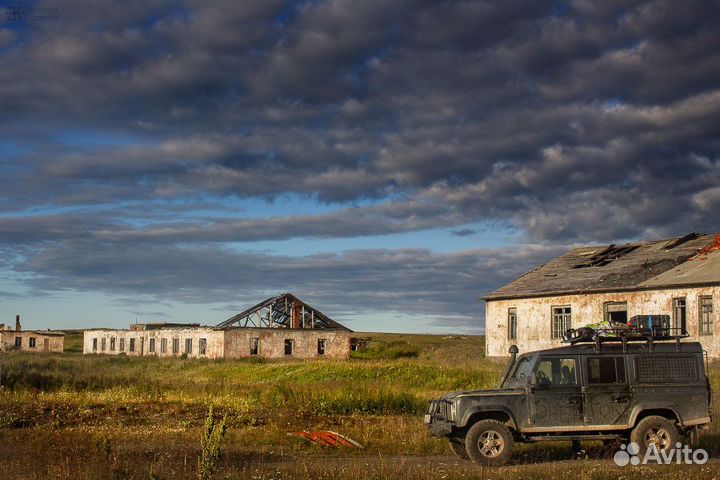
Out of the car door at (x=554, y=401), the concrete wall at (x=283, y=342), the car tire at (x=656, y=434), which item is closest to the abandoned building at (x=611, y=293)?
the concrete wall at (x=283, y=342)

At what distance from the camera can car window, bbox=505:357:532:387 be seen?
13279mm

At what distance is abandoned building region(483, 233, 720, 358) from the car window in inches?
777

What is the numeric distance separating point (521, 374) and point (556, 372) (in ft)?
2.05

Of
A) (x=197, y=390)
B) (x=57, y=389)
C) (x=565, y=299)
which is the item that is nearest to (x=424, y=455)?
(x=197, y=390)

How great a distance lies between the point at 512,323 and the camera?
41.8 m

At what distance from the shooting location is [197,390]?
26703 mm

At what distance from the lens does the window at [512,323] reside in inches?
1633

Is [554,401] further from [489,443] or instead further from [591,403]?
[489,443]

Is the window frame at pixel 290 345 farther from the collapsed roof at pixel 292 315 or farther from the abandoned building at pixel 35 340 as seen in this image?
the abandoned building at pixel 35 340

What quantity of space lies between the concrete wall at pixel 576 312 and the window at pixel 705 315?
6.9 inches

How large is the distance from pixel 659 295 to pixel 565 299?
5249 millimetres

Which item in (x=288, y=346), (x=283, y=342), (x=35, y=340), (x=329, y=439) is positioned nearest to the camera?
(x=329, y=439)

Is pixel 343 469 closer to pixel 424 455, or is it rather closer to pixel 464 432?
pixel 464 432

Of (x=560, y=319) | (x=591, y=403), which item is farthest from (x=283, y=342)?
(x=591, y=403)
